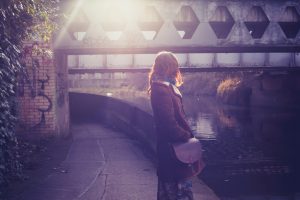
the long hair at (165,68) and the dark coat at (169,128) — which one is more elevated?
the long hair at (165,68)

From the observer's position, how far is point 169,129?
3721mm

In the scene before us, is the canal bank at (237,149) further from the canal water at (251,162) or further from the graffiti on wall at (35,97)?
the graffiti on wall at (35,97)

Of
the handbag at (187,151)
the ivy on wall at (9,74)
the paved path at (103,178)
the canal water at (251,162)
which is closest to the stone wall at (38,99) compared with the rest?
the paved path at (103,178)

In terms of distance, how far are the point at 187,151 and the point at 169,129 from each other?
292 mm

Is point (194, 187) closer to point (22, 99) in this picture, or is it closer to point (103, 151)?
point (103, 151)

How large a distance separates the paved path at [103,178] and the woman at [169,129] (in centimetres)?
160

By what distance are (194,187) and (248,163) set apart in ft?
17.6

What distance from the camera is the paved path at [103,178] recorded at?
5.50m

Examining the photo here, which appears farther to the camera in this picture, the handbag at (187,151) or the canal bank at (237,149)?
the canal bank at (237,149)

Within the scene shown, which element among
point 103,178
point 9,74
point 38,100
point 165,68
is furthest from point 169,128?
point 38,100

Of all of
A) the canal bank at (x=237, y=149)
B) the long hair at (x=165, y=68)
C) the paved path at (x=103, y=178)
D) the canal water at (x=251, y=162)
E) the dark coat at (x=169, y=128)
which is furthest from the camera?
the canal bank at (x=237, y=149)

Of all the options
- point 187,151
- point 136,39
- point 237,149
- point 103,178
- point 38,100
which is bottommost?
point 237,149

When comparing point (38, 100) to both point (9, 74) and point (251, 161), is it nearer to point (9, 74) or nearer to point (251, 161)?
point (9, 74)

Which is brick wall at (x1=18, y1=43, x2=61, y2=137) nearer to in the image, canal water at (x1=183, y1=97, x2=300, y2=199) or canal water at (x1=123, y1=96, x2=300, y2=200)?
canal water at (x1=123, y1=96, x2=300, y2=200)
